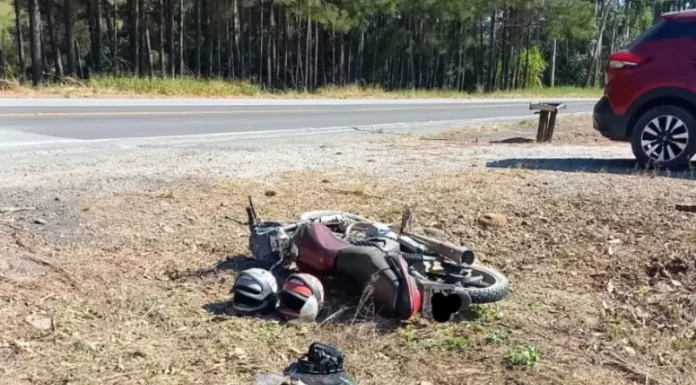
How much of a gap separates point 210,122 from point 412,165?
8271mm

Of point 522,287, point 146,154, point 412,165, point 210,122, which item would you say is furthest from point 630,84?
point 210,122

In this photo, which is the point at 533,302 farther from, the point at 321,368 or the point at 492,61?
the point at 492,61

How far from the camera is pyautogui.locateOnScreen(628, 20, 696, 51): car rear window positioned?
849cm

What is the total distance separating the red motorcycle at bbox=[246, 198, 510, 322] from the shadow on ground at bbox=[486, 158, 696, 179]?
407 cm

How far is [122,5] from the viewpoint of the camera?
144 ft

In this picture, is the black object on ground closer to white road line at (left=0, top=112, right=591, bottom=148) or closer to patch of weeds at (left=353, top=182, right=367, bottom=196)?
patch of weeds at (left=353, top=182, right=367, bottom=196)

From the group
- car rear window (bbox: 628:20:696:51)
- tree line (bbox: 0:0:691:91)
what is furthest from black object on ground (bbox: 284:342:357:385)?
tree line (bbox: 0:0:691:91)

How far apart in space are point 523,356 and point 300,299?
1186 mm

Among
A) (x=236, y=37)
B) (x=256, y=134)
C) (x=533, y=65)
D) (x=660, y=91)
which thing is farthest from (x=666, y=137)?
(x=533, y=65)

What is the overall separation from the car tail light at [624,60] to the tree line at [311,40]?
24.0m

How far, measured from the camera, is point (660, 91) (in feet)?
28.1

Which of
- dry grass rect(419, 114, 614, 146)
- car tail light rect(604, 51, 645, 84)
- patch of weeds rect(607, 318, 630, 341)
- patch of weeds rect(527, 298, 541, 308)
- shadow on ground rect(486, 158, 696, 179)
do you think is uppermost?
car tail light rect(604, 51, 645, 84)

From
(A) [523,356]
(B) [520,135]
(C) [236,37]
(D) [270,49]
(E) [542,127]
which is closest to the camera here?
(A) [523,356]

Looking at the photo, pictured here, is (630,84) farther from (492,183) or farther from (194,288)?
(194,288)
